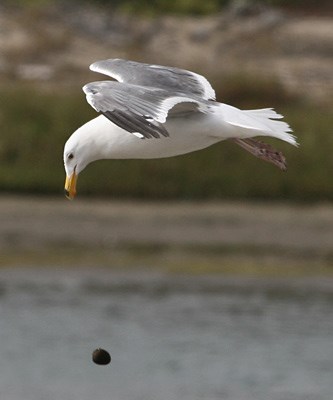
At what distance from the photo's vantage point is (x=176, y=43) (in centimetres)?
2589

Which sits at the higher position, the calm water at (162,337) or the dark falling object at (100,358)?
the dark falling object at (100,358)

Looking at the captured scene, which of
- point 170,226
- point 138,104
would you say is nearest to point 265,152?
point 138,104

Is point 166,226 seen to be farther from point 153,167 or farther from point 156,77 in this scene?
point 156,77

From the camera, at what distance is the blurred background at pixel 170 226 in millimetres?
13609

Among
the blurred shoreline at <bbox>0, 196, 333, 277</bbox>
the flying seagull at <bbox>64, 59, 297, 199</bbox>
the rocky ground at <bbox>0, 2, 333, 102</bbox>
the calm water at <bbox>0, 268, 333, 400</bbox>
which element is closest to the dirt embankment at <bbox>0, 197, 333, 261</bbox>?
the blurred shoreline at <bbox>0, 196, 333, 277</bbox>

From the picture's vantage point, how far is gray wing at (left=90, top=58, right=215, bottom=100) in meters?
9.25

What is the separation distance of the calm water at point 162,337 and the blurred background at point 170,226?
2 centimetres

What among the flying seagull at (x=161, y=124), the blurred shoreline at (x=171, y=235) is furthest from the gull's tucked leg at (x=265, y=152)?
the blurred shoreline at (x=171, y=235)

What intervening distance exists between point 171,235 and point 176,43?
730 cm

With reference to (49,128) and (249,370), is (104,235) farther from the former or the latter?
(249,370)

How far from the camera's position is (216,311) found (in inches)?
615

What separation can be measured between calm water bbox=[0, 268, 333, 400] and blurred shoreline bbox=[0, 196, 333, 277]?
0.66 m

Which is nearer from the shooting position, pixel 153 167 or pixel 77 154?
pixel 77 154

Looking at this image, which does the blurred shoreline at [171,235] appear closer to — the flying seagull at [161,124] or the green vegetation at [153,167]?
the green vegetation at [153,167]
